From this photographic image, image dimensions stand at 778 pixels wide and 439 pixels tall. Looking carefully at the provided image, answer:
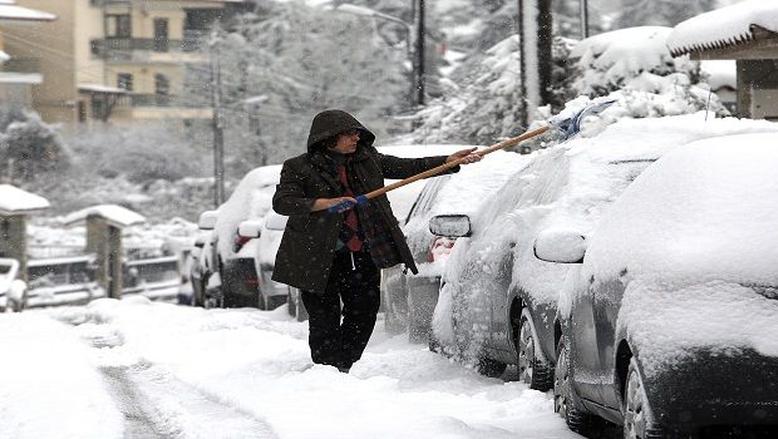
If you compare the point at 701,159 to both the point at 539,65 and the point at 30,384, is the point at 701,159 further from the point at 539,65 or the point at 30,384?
the point at 539,65

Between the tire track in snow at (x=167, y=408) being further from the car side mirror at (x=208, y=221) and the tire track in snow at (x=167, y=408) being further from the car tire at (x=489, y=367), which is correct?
the car side mirror at (x=208, y=221)

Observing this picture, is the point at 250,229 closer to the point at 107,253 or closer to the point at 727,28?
the point at 727,28

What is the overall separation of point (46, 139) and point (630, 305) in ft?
239

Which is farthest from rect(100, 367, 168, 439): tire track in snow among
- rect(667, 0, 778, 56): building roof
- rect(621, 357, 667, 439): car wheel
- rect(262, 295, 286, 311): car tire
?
rect(667, 0, 778, 56): building roof

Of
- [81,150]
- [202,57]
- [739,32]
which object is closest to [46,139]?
[81,150]

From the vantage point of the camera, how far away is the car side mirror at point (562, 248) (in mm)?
7184

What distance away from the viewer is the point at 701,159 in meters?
6.44

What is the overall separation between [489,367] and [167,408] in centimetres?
228

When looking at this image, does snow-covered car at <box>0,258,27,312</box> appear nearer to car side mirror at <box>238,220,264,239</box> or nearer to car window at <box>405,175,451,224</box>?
car side mirror at <box>238,220,264,239</box>

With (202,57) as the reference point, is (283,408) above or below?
below

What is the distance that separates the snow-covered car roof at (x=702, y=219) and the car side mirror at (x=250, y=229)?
11807mm

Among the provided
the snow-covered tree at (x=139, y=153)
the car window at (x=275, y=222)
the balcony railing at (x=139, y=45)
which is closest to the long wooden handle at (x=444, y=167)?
the car window at (x=275, y=222)

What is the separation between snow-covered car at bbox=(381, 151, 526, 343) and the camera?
39.0 feet

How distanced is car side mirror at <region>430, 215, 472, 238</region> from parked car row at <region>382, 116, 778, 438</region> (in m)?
1.06
